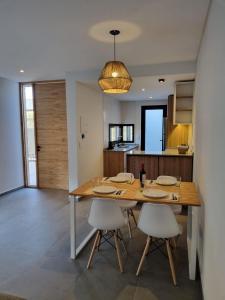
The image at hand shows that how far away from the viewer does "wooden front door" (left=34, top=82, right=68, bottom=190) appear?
546cm

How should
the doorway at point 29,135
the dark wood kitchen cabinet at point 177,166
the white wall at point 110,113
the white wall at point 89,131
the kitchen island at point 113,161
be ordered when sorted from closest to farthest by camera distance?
the dark wood kitchen cabinet at point 177,166
the white wall at point 89,131
the doorway at point 29,135
the kitchen island at point 113,161
the white wall at point 110,113

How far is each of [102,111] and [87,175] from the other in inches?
75.9

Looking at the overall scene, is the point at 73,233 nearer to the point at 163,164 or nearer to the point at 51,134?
the point at 163,164

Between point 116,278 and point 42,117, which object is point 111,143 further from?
point 116,278

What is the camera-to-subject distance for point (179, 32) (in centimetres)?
273

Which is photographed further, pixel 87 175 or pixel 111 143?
Result: pixel 111 143

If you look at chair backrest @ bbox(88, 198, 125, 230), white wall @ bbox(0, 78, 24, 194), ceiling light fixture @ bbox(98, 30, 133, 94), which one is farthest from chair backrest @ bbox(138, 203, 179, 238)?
white wall @ bbox(0, 78, 24, 194)

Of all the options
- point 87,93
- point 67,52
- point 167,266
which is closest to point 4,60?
point 67,52

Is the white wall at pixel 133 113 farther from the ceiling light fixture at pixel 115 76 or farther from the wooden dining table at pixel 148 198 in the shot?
the ceiling light fixture at pixel 115 76

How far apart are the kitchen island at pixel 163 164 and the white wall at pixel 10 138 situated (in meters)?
2.75

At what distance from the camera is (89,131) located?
529cm

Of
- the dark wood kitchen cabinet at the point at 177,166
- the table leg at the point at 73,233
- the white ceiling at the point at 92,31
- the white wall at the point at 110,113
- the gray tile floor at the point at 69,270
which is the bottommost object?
the gray tile floor at the point at 69,270

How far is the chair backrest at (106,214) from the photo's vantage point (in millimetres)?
2488

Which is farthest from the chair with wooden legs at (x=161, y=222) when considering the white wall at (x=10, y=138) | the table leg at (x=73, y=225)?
the white wall at (x=10, y=138)
